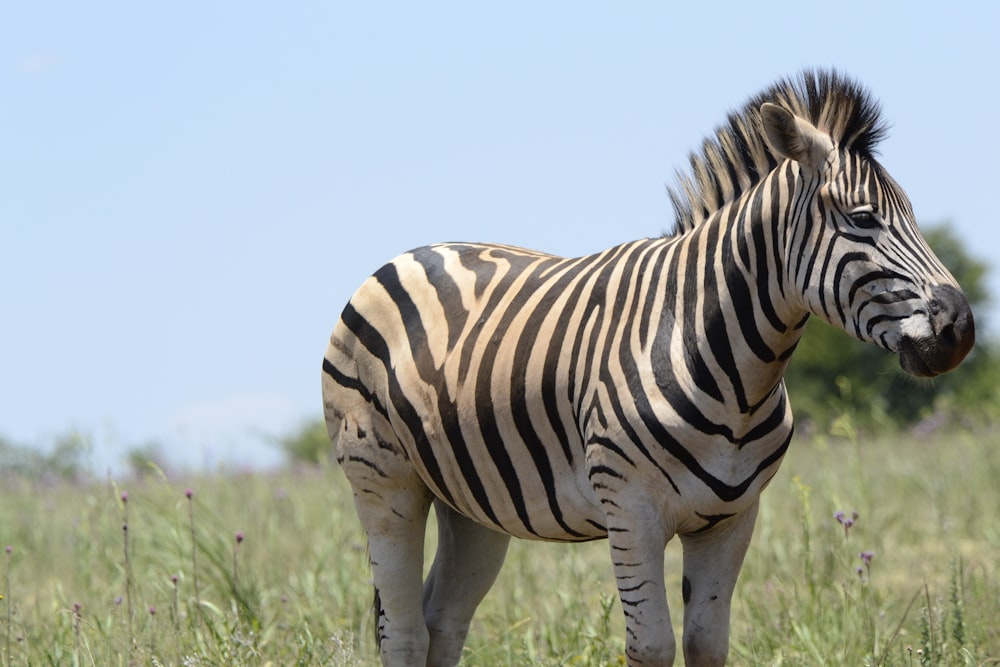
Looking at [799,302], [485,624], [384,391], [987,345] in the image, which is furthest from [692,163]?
[987,345]

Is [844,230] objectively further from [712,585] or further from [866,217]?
[712,585]

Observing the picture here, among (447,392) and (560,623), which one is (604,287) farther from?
(560,623)

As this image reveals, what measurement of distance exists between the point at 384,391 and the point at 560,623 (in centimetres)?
183

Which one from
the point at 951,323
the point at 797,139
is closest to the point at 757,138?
the point at 797,139

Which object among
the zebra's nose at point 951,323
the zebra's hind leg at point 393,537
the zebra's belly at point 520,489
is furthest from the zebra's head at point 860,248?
the zebra's hind leg at point 393,537

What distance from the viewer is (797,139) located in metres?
3.67

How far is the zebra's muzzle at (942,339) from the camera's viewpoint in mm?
3367

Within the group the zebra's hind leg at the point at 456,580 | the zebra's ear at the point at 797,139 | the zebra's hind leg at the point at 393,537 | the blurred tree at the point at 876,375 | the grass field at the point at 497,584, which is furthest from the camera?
the blurred tree at the point at 876,375

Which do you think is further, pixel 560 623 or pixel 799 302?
pixel 560 623

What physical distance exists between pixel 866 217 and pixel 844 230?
7 centimetres

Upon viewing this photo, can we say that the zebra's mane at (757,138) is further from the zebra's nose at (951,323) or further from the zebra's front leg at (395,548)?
the zebra's front leg at (395,548)

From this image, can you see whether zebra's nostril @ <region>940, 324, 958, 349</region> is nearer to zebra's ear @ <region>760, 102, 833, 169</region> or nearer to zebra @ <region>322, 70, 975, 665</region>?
zebra @ <region>322, 70, 975, 665</region>

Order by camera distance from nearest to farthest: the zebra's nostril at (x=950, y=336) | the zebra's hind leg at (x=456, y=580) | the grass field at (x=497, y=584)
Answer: the zebra's nostril at (x=950, y=336) → the zebra's hind leg at (x=456, y=580) → the grass field at (x=497, y=584)

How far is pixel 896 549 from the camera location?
345 inches
